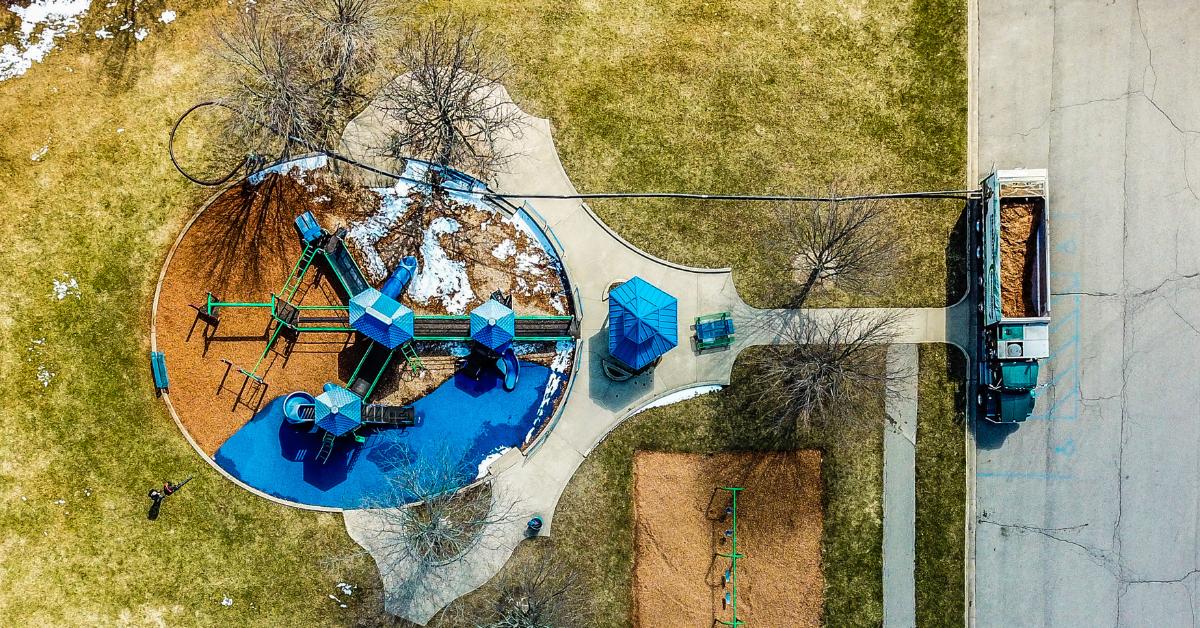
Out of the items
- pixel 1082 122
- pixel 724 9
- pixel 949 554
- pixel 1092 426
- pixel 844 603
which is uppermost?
pixel 724 9

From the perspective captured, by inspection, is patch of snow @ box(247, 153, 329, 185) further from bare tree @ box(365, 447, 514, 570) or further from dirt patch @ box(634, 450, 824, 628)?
dirt patch @ box(634, 450, 824, 628)

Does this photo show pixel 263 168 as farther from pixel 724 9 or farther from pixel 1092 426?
pixel 1092 426

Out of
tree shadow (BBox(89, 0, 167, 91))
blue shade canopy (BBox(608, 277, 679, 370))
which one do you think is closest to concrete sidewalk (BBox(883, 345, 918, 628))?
blue shade canopy (BBox(608, 277, 679, 370))

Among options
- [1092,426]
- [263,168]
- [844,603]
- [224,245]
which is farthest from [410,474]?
[1092,426]

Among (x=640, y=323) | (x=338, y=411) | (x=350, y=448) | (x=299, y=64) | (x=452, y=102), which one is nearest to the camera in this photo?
(x=640, y=323)

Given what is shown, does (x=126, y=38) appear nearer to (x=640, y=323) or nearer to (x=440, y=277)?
(x=440, y=277)

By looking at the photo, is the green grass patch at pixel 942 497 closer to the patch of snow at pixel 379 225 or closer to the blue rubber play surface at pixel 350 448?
the blue rubber play surface at pixel 350 448

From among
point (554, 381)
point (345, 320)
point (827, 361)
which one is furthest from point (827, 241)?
point (345, 320)
